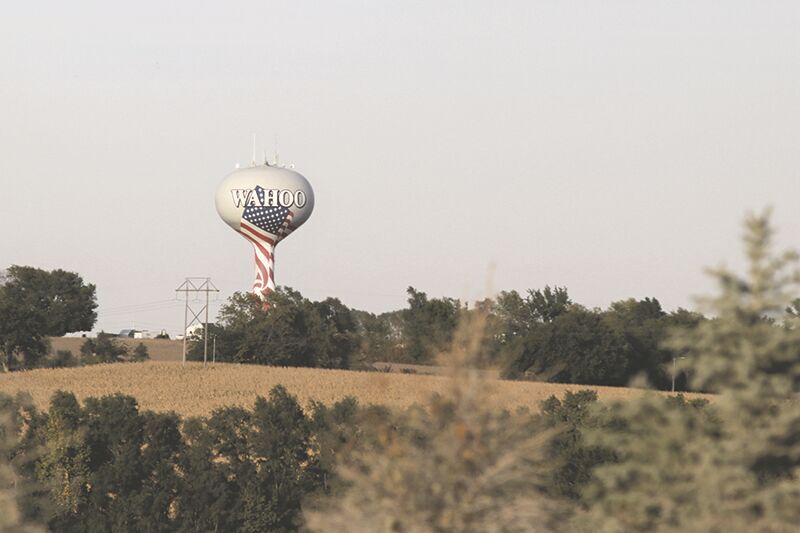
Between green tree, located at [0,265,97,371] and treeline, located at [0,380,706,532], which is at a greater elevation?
green tree, located at [0,265,97,371]

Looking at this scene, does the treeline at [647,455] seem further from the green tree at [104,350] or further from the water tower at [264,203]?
the green tree at [104,350]

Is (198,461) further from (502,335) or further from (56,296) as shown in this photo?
(56,296)

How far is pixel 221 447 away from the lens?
6141cm

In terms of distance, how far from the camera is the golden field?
91.8 meters

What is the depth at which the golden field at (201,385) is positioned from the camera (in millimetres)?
91812

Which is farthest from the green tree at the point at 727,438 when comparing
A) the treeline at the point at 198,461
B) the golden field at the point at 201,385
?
the golden field at the point at 201,385

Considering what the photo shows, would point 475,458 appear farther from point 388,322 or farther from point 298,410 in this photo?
point 388,322

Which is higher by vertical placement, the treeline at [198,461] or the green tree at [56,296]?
the green tree at [56,296]

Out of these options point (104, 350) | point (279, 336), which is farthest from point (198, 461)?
point (104, 350)

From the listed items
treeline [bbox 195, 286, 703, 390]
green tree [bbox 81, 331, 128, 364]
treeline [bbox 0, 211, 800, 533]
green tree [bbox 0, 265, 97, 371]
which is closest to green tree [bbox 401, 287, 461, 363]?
treeline [bbox 195, 286, 703, 390]

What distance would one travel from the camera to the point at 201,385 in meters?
104

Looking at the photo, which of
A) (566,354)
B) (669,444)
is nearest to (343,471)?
(669,444)

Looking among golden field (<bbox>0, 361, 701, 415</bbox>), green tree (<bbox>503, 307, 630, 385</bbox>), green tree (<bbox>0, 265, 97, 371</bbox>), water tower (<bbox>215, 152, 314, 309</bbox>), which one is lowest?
golden field (<bbox>0, 361, 701, 415</bbox>)

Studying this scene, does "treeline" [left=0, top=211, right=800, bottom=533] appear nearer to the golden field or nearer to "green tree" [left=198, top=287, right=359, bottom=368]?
the golden field
